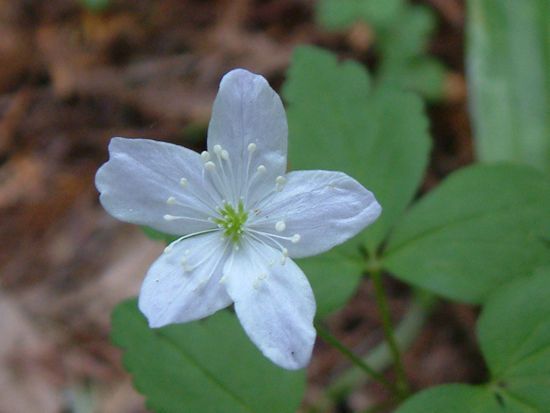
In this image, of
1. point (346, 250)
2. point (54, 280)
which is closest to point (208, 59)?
point (54, 280)

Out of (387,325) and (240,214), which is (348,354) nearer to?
(387,325)

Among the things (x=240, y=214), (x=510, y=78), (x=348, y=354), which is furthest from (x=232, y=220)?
(x=510, y=78)

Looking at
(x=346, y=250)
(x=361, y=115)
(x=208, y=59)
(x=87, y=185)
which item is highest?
(x=361, y=115)

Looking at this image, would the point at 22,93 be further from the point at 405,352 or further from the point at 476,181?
the point at 476,181

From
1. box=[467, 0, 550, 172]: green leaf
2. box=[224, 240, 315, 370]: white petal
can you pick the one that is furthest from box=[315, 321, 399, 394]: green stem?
box=[467, 0, 550, 172]: green leaf

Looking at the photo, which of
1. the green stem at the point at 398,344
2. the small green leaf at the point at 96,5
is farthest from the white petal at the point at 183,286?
the small green leaf at the point at 96,5

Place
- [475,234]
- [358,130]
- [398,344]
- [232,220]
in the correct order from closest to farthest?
[232,220], [475,234], [358,130], [398,344]
